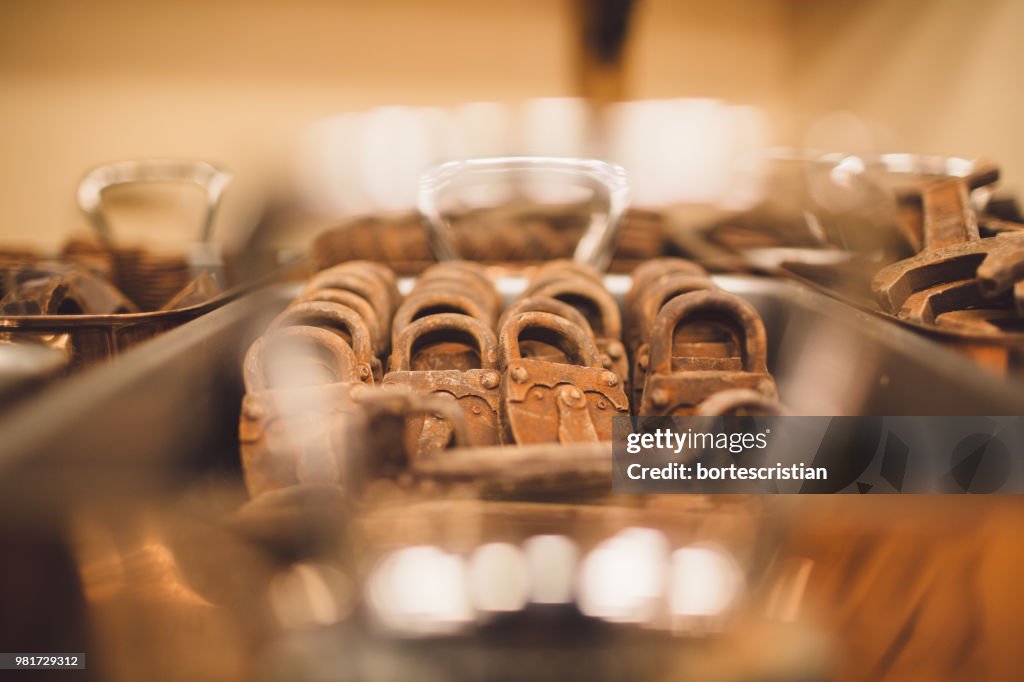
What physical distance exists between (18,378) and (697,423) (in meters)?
0.96

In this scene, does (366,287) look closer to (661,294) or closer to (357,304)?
(357,304)

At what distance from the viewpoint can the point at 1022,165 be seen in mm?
1723

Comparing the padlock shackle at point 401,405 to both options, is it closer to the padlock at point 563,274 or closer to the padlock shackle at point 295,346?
the padlock shackle at point 295,346

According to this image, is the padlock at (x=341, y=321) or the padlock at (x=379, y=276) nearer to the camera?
the padlock at (x=341, y=321)

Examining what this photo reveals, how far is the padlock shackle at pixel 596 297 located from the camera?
1210 mm

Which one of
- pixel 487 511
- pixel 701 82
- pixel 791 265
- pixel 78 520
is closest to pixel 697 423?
pixel 487 511

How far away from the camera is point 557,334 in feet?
3.46

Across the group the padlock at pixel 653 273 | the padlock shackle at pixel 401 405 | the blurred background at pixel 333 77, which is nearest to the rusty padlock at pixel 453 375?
the padlock shackle at pixel 401 405

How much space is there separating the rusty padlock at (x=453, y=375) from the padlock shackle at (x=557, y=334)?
0.15 ft

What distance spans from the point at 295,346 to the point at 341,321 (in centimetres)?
11

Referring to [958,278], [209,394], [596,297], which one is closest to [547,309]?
[596,297]

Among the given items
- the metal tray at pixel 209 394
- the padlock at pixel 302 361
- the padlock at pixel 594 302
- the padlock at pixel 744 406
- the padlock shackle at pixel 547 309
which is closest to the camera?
the metal tray at pixel 209 394

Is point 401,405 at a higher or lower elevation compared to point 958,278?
lower

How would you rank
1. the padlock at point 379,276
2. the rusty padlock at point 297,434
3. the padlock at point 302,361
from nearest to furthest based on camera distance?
the rusty padlock at point 297,434 → the padlock at point 302,361 → the padlock at point 379,276
